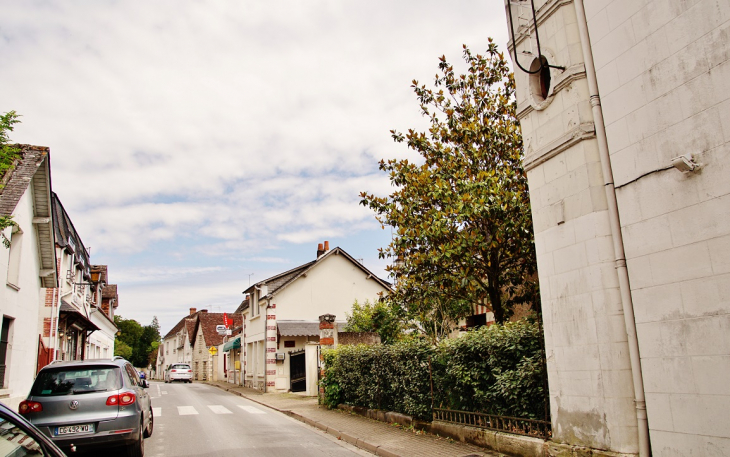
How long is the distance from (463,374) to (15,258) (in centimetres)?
1127

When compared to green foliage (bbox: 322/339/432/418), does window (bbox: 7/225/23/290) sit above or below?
above

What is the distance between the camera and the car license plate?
768 centimetres

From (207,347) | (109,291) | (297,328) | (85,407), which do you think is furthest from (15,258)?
Answer: (207,347)

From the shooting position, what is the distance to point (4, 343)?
40.7 ft

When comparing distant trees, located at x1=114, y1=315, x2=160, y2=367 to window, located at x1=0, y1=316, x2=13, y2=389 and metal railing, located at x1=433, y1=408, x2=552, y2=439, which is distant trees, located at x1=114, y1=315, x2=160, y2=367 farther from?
metal railing, located at x1=433, y1=408, x2=552, y2=439

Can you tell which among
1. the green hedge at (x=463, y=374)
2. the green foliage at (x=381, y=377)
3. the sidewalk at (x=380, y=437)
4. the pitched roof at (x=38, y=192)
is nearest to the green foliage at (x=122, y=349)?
the pitched roof at (x=38, y=192)

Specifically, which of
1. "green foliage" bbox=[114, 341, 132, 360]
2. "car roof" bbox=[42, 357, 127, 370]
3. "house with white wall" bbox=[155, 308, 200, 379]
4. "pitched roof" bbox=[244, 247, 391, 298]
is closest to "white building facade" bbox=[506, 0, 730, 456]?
"car roof" bbox=[42, 357, 127, 370]

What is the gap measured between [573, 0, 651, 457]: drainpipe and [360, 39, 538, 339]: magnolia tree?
3425 mm

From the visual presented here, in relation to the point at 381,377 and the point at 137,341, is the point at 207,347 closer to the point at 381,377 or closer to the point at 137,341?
the point at 381,377

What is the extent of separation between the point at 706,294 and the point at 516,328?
10.8ft

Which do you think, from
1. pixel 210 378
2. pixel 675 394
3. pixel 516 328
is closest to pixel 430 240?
pixel 516 328

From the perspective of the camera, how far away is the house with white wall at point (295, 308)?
26.4 m

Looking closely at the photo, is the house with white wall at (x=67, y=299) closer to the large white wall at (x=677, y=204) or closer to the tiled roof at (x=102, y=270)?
the tiled roof at (x=102, y=270)

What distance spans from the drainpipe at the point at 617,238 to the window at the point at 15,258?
12754 mm
